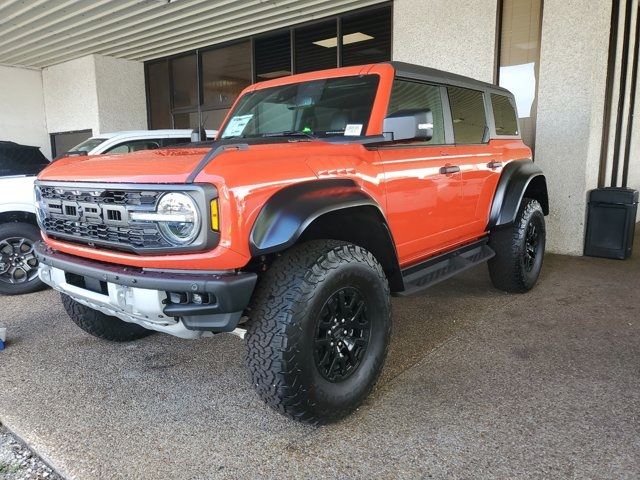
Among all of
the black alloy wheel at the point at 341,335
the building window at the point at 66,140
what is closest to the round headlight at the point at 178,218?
the black alloy wheel at the point at 341,335

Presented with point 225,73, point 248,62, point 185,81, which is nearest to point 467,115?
point 248,62

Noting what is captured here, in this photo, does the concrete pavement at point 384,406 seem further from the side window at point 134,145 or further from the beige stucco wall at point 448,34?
the beige stucco wall at point 448,34

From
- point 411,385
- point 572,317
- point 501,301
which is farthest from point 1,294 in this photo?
point 572,317

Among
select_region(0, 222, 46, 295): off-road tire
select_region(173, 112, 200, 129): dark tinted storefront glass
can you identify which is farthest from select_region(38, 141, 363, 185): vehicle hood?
select_region(173, 112, 200, 129): dark tinted storefront glass

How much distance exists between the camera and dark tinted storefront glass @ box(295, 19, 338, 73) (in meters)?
8.41

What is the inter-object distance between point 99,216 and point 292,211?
0.94m

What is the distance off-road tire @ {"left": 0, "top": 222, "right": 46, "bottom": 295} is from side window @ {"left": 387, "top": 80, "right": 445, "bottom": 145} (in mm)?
3736

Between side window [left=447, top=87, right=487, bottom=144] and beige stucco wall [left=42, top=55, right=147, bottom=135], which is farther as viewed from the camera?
beige stucco wall [left=42, top=55, right=147, bottom=135]

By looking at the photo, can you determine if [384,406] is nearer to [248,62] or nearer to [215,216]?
[215,216]

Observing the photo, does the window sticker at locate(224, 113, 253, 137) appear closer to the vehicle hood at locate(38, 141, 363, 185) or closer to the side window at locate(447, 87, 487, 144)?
the vehicle hood at locate(38, 141, 363, 185)

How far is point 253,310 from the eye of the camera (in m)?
2.23

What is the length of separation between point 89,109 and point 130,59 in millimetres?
1469

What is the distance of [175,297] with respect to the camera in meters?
2.12

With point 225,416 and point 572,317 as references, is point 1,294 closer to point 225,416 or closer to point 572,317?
point 225,416
